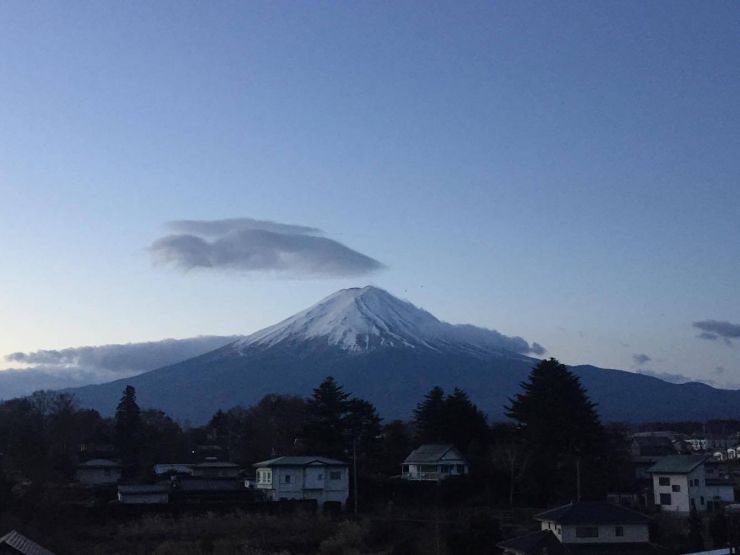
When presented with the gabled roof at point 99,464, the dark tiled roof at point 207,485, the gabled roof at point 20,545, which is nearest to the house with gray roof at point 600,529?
the gabled roof at point 20,545

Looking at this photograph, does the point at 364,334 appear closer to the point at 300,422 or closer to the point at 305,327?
the point at 305,327

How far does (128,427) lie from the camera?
47.0 metres

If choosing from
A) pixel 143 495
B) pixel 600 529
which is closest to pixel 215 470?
pixel 143 495

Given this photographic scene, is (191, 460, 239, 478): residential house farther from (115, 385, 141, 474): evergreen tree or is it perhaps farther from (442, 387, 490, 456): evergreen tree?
(442, 387, 490, 456): evergreen tree

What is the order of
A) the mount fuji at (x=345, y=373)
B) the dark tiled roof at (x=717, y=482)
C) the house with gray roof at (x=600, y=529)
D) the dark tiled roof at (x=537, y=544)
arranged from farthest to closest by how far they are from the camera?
the mount fuji at (x=345, y=373) → the dark tiled roof at (x=717, y=482) → the house with gray roof at (x=600, y=529) → the dark tiled roof at (x=537, y=544)

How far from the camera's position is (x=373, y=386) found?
376ft

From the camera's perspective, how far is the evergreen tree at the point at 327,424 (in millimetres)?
38094

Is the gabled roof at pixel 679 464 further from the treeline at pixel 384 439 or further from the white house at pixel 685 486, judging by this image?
the treeline at pixel 384 439

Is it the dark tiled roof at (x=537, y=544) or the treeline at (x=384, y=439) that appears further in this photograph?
the treeline at (x=384, y=439)

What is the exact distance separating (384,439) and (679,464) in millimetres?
13865

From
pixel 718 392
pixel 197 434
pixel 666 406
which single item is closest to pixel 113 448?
pixel 197 434

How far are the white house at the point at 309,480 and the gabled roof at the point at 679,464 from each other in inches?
427

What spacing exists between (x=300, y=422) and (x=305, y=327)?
9038cm

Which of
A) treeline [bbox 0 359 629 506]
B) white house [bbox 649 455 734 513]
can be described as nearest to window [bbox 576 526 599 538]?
treeline [bbox 0 359 629 506]
